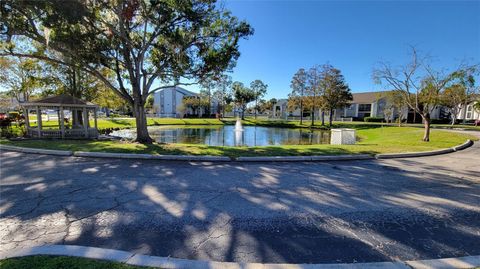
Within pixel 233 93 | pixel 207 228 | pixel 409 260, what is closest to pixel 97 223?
pixel 207 228

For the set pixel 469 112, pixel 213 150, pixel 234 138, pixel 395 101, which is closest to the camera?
pixel 213 150

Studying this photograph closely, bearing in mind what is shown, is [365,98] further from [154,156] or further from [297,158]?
[154,156]

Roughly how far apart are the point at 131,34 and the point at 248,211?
543 inches

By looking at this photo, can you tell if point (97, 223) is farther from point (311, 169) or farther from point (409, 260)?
point (311, 169)

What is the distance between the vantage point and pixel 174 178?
634 cm

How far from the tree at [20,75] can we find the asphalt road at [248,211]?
60.8ft

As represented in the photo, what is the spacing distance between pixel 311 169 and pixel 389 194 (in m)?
2.46

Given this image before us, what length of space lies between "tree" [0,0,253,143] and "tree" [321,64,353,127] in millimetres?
26132

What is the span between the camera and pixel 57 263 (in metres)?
2.65

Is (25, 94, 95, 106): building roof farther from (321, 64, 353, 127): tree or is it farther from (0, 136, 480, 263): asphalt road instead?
(321, 64, 353, 127): tree

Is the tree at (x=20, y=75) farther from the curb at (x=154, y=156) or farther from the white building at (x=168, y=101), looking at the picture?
the white building at (x=168, y=101)

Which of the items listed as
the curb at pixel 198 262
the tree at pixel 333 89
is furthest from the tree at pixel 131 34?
the tree at pixel 333 89

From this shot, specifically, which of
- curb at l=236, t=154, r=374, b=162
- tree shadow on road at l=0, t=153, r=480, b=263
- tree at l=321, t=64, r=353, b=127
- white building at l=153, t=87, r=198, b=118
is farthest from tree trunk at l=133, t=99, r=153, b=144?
white building at l=153, t=87, r=198, b=118

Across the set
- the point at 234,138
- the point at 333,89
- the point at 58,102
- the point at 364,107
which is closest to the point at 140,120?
the point at 58,102
